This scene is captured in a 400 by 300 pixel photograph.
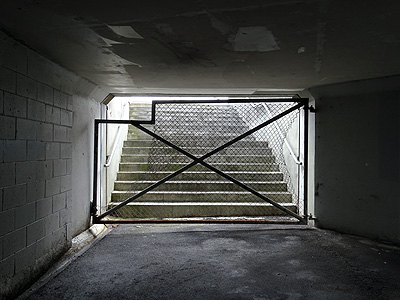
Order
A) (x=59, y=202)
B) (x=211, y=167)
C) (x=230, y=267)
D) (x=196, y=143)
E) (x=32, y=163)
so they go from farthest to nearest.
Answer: (x=196, y=143) → (x=211, y=167) → (x=59, y=202) → (x=230, y=267) → (x=32, y=163)

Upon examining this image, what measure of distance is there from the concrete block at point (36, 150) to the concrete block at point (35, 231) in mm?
545

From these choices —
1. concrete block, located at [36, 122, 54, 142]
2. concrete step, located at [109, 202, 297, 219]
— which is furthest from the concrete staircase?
concrete block, located at [36, 122, 54, 142]

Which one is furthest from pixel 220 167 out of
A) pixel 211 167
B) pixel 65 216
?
pixel 65 216

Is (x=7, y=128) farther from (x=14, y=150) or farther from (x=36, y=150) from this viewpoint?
(x=36, y=150)

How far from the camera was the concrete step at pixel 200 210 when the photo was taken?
497cm

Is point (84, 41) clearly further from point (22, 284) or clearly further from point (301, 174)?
point (301, 174)

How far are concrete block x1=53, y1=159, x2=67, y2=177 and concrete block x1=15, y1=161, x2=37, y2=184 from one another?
376mm

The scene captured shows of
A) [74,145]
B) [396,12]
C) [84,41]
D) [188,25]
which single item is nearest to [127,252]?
[74,145]

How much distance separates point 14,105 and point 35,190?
28.6 inches

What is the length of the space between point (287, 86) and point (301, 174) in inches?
54.0

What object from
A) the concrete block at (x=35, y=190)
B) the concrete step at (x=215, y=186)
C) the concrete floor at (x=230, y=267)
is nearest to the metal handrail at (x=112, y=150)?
the concrete step at (x=215, y=186)

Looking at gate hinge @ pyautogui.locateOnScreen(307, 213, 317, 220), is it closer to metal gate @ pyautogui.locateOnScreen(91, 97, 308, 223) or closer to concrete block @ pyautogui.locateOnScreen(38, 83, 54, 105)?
metal gate @ pyautogui.locateOnScreen(91, 97, 308, 223)

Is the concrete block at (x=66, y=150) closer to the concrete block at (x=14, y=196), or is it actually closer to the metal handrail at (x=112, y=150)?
the concrete block at (x=14, y=196)

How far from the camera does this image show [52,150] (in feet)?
9.52
